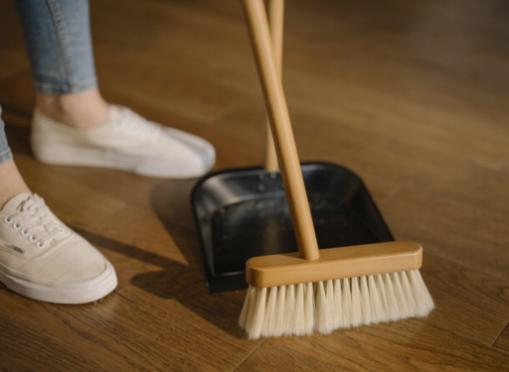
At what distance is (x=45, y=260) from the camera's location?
857mm

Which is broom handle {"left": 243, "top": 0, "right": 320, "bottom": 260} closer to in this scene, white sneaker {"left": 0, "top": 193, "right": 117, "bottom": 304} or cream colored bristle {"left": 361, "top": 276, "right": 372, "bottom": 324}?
cream colored bristle {"left": 361, "top": 276, "right": 372, "bottom": 324}

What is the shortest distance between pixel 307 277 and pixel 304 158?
1.40 feet

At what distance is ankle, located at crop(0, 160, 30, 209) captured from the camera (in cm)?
88

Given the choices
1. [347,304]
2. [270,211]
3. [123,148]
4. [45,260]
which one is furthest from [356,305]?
[123,148]

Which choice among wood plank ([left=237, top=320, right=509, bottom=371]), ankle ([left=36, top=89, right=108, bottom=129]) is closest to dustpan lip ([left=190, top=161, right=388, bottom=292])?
wood plank ([left=237, top=320, right=509, bottom=371])

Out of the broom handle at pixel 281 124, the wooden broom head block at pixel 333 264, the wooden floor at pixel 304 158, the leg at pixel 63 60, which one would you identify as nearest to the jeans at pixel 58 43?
the leg at pixel 63 60

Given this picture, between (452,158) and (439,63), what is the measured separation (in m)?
0.39

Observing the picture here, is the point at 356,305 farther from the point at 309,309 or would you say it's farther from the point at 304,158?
the point at 304,158

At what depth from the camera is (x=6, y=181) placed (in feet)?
2.88

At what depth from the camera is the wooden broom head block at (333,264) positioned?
0.75 m

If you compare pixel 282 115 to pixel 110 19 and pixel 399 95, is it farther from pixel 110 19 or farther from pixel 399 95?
pixel 110 19

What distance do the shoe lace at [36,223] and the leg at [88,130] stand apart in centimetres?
23

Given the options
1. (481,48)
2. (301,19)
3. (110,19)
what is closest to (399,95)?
(481,48)

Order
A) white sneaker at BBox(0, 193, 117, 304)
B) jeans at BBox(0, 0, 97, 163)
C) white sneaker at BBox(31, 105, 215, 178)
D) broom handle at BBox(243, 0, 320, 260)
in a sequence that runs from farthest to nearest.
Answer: white sneaker at BBox(31, 105, 215, 178) < jeans at BBox(0, 0, 97, 163) < white sneaker at BBox(0, 193, 117, 304) < broom handle at BBox(243, 0, 320, 260)
